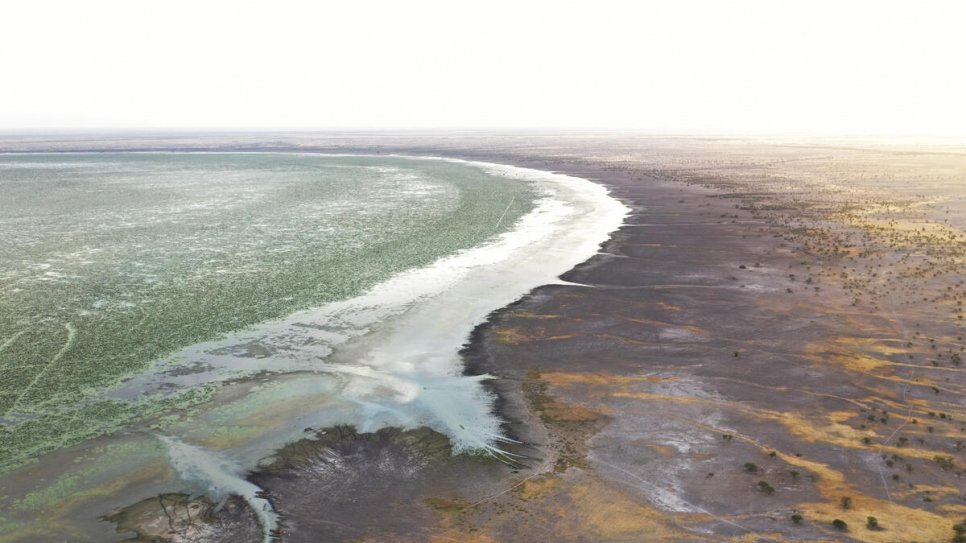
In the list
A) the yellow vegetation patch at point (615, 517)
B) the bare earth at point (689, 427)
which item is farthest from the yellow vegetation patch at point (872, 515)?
the yellow vegetation patch at point (615, 517)

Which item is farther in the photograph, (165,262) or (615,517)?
(165,262)

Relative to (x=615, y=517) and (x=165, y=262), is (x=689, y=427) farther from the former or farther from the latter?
(x=165, y=262)

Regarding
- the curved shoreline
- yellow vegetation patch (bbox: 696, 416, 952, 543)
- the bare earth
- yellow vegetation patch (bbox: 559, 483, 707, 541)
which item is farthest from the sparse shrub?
the curved shoreline

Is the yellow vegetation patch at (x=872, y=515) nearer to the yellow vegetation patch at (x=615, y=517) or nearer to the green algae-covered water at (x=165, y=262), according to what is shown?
the yellow vegetation patch at (x=615, y=517)

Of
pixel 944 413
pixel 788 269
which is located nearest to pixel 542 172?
pixel 788 269

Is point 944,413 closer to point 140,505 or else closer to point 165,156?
point 140,505

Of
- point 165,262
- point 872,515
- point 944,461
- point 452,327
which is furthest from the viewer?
point 165,262

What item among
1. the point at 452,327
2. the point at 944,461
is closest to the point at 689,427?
the point at 944,461
